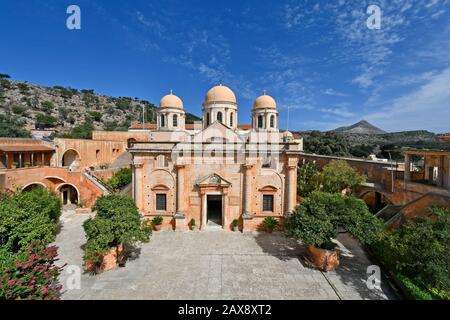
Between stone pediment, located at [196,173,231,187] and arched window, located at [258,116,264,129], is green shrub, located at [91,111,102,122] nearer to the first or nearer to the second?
arched window, located at [258,116,264,129]

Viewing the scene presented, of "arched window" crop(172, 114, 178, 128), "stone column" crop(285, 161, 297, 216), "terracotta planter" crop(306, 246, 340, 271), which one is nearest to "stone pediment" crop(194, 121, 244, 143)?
"stone column" crop(285, 161, 297, 216)

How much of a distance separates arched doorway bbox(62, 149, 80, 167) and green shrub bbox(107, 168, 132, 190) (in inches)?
333

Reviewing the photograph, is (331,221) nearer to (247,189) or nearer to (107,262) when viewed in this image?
(247,189)

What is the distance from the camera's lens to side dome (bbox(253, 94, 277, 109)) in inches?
950

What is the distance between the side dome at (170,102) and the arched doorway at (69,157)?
49.1 ft

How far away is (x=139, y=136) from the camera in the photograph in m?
38.1

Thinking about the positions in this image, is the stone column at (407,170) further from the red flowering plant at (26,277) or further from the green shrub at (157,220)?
the red flowering plant at (26,277)

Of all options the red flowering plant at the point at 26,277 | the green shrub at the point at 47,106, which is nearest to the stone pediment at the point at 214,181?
the red flowering plant at the point at 26,277

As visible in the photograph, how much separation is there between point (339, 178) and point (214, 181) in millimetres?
12575

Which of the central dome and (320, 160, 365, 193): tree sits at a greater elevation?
the central dome

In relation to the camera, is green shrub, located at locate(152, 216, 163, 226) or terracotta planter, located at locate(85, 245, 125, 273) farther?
green shrub, located at locate(152, 216, 163, 226)

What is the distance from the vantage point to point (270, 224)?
1551cm

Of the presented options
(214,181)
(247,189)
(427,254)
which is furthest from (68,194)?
(427,254)

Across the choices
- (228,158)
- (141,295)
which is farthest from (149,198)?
(141,295)
